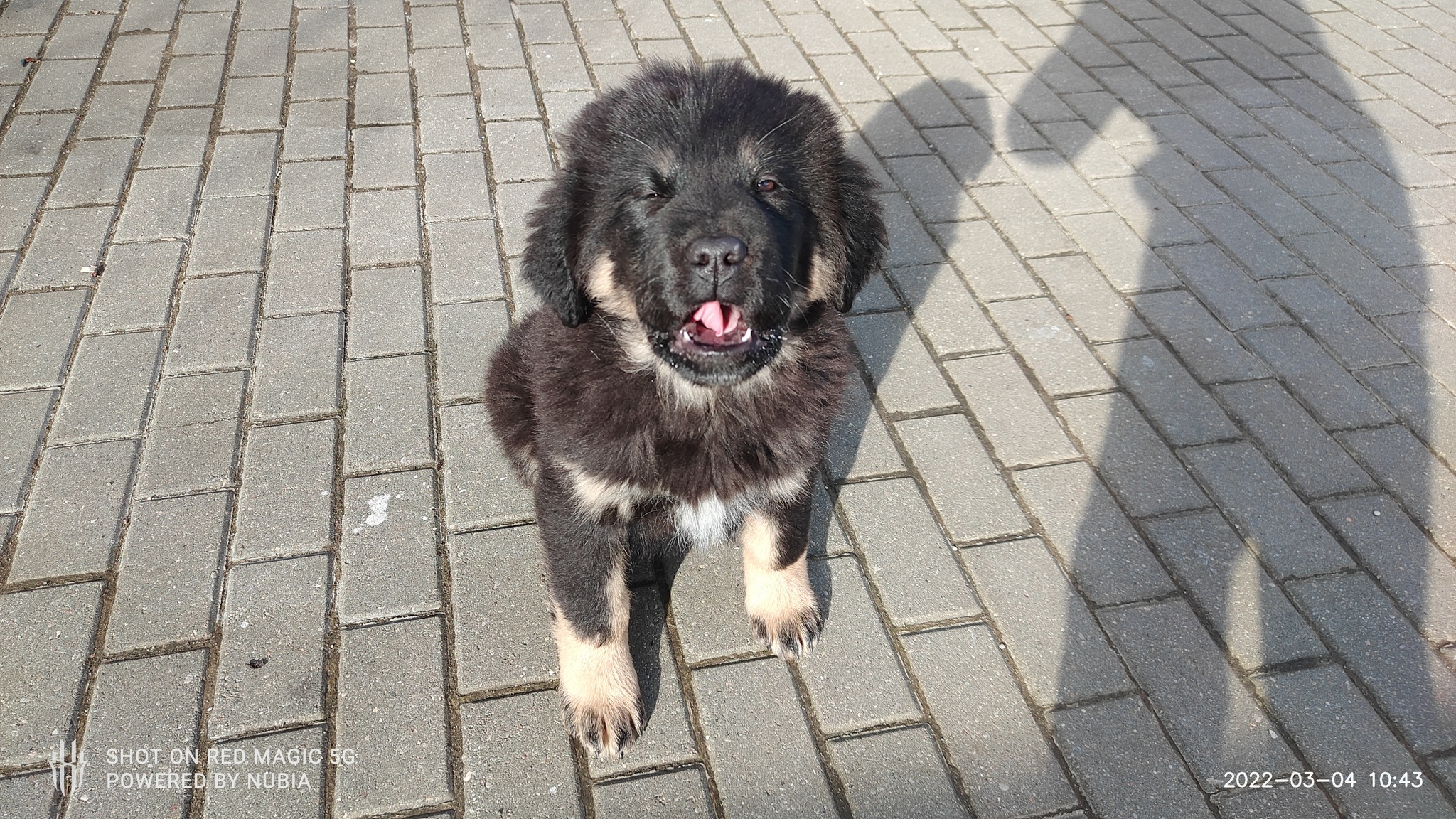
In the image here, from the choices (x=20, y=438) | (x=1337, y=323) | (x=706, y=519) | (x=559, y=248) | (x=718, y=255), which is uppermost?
(x=718, y=255)

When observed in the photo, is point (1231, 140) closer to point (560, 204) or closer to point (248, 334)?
point (560, 204)

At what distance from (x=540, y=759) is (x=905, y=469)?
1628mm

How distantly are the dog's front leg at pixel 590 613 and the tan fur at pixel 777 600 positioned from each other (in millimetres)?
434

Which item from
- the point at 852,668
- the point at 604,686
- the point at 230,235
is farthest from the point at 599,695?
the point at 230,235

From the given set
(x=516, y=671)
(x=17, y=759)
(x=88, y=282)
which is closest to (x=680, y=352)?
(x=516, y=671)

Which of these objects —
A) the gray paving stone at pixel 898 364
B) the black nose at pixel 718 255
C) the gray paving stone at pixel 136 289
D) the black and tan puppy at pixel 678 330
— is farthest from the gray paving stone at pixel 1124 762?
the gray paving stone at pixel 136 289

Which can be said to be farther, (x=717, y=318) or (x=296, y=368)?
(x=296, y=368)

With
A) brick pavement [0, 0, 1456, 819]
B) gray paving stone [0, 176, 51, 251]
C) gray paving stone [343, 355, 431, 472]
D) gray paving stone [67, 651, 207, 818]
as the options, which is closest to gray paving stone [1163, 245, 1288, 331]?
brick pavement [0, 0, 1456, 819]

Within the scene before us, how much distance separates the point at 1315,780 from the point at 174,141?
18.8 ft

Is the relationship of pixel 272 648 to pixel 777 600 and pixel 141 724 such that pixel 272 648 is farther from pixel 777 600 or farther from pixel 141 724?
pixel 777 600

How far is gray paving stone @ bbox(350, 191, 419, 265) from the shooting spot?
158 inches

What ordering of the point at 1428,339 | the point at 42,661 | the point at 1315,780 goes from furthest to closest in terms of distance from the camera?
the point at 1428,339
the point at 42,661
the point at 1315,780

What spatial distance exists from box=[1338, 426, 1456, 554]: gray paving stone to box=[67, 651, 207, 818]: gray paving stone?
4.07 metres

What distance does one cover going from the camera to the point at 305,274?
389 centimetres
